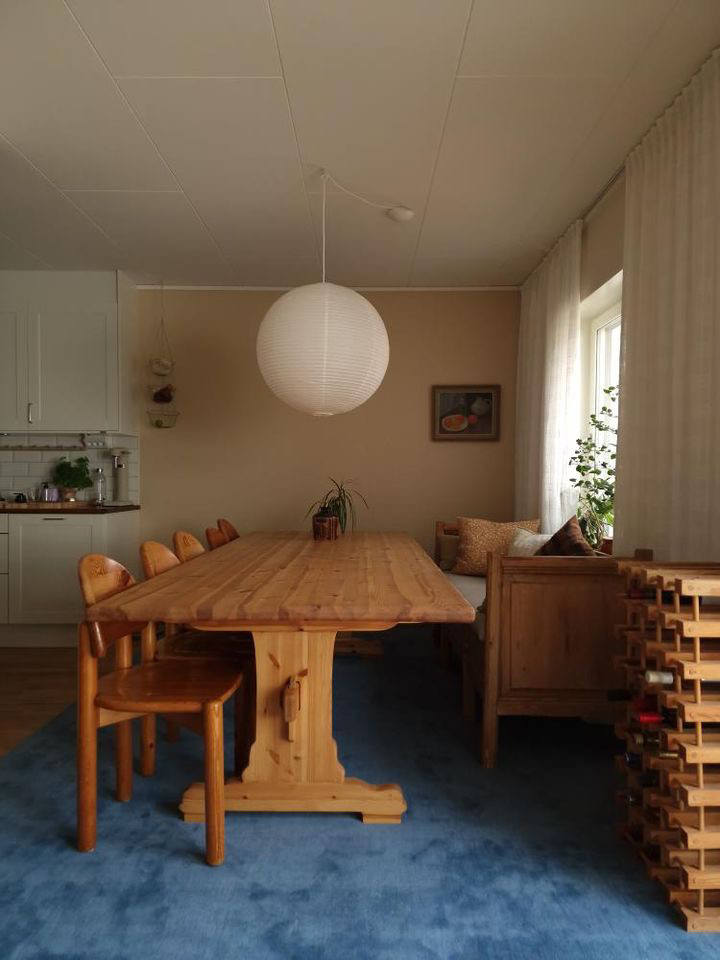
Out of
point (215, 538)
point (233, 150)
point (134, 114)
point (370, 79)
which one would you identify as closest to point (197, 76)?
point (134, 114)

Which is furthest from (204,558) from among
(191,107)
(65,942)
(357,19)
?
(357,19)

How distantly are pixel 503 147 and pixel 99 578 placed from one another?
2.52m

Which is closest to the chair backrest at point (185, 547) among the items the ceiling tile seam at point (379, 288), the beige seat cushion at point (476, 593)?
the beige seat cushion at point (476, 593)

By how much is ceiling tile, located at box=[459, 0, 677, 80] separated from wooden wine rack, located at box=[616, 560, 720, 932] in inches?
70.0

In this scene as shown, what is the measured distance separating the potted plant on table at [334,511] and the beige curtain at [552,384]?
1.31 meters

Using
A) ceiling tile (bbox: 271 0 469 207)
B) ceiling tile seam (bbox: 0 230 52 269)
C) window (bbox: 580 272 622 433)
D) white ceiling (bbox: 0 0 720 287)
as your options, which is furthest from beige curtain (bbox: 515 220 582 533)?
ceiling tile seam (bbox: 0 230 52 269)

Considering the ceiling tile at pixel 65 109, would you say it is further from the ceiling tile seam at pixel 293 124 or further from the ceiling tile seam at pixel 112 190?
the ceiling tile seam at pixel 293 124

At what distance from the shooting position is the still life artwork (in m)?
5.15

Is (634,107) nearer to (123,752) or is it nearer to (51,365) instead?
(123,752)

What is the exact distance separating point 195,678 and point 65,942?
733 mm

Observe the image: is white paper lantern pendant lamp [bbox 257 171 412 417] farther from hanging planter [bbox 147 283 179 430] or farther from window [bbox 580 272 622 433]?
hanging planter [bbox 147 283 179 430]

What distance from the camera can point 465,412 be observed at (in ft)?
16.9

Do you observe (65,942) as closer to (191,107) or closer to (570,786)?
(570,786)

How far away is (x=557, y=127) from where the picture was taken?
2.79 metres
